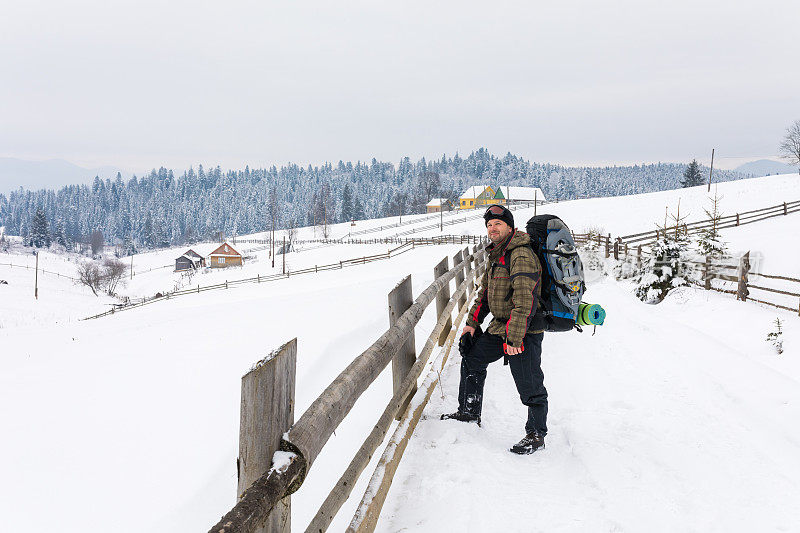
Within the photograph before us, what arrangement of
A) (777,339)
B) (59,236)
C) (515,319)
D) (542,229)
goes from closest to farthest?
(515,319), (542,229), (777,339), (59,236)

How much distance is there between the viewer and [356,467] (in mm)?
2389

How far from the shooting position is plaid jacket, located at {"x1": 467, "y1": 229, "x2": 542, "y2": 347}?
342 cm

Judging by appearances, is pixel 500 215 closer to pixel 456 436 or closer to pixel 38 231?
pixel 456 436

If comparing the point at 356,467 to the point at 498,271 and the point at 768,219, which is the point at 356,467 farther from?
the point at 768,219

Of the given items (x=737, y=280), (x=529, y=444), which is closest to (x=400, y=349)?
(x=529, y=444)

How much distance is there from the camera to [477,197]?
109 metres

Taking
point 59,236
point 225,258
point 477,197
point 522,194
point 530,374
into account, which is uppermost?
point 522,194

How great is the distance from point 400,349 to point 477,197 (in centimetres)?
10848

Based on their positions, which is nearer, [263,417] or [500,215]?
[263,417]

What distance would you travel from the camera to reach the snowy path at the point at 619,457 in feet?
9.21

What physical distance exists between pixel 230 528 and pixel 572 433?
11.8 feet

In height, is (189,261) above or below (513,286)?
below

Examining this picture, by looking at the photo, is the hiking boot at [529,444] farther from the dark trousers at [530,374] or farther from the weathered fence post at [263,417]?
the weathered fence post at [263,417]

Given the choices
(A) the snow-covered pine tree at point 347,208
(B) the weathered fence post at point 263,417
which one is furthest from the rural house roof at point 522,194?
(B) the weathered fence post at point 263,417
